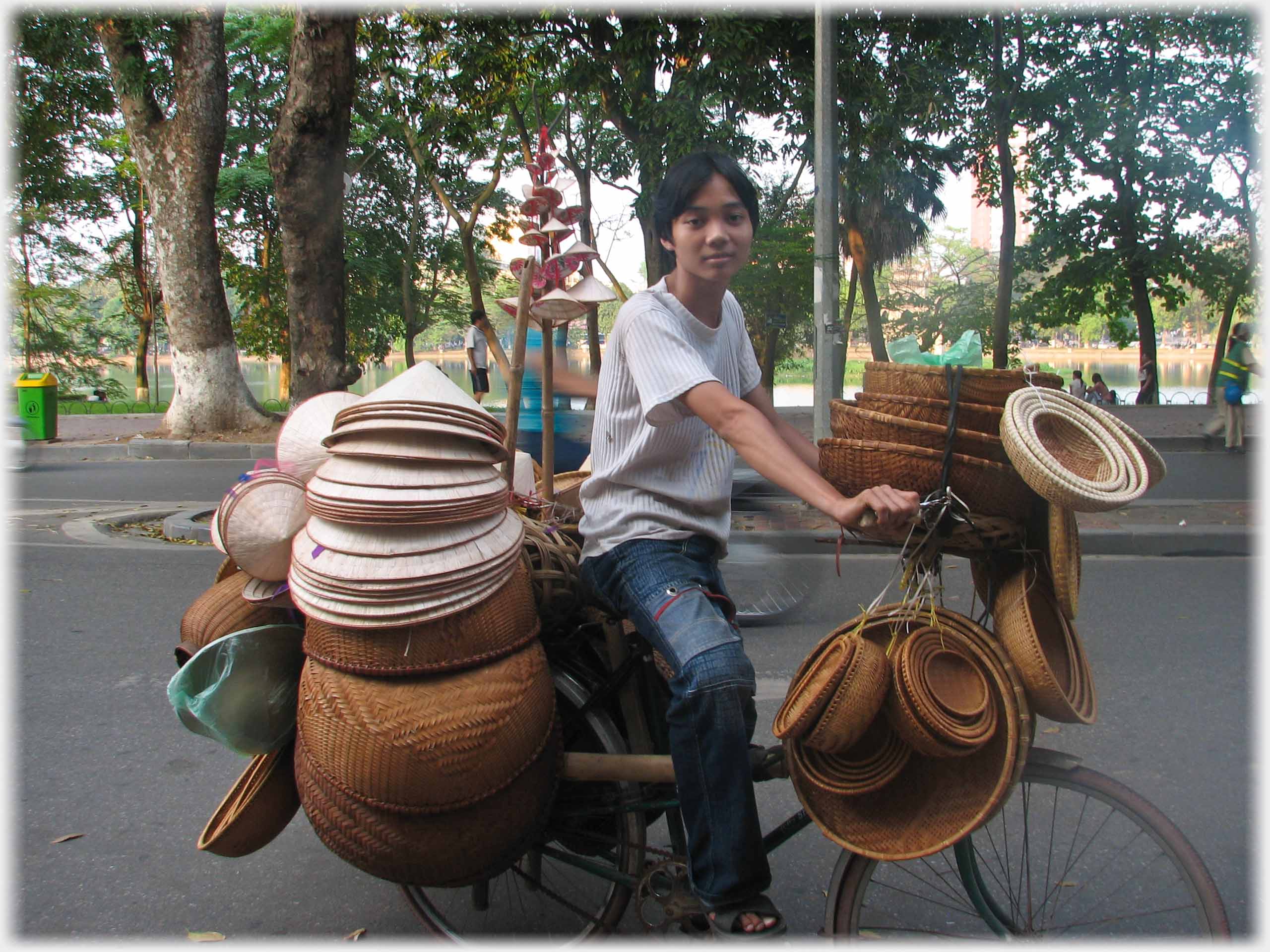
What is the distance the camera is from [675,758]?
194 centimetres

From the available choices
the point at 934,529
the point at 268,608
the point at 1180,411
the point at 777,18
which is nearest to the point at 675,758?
the point at 934,529

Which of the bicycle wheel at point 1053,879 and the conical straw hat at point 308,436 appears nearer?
the bicycle wheel at point 1053,879

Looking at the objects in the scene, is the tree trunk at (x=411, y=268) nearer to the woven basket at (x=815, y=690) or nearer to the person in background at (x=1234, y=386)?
the person in background at (x=1234, y=386)

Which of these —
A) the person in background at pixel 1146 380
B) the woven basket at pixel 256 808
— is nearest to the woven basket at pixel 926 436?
the woven basket at pixel 256 808

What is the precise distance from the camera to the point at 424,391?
1.98 metres

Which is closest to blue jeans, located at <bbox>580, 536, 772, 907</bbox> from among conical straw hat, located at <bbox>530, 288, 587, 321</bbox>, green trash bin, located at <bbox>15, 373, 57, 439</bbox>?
conical straw hat, located at <bbox>530, 288, 587, 321</bbox>

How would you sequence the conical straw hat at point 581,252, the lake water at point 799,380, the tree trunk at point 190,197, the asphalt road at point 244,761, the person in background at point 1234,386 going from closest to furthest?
1. the asphalt road at point 244,761
2. the conical straw hat at point 581,252
3. the tree trunk at point 190,197
4. the person in background at point 1234,386
5. the lake water at point 799,380

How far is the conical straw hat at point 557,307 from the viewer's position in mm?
3844

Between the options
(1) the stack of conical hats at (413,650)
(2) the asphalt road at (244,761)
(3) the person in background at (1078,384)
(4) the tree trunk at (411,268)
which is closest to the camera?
(1) the stack of conical hats at (413,650)

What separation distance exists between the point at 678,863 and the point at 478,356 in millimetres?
8374

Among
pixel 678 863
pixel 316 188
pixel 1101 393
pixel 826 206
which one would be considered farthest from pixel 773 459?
pixel 1101 393

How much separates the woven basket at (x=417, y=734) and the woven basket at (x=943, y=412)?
900 millimetres

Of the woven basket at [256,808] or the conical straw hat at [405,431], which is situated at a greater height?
the conical straw hat at [405,431]

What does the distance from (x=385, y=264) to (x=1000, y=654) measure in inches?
1122
